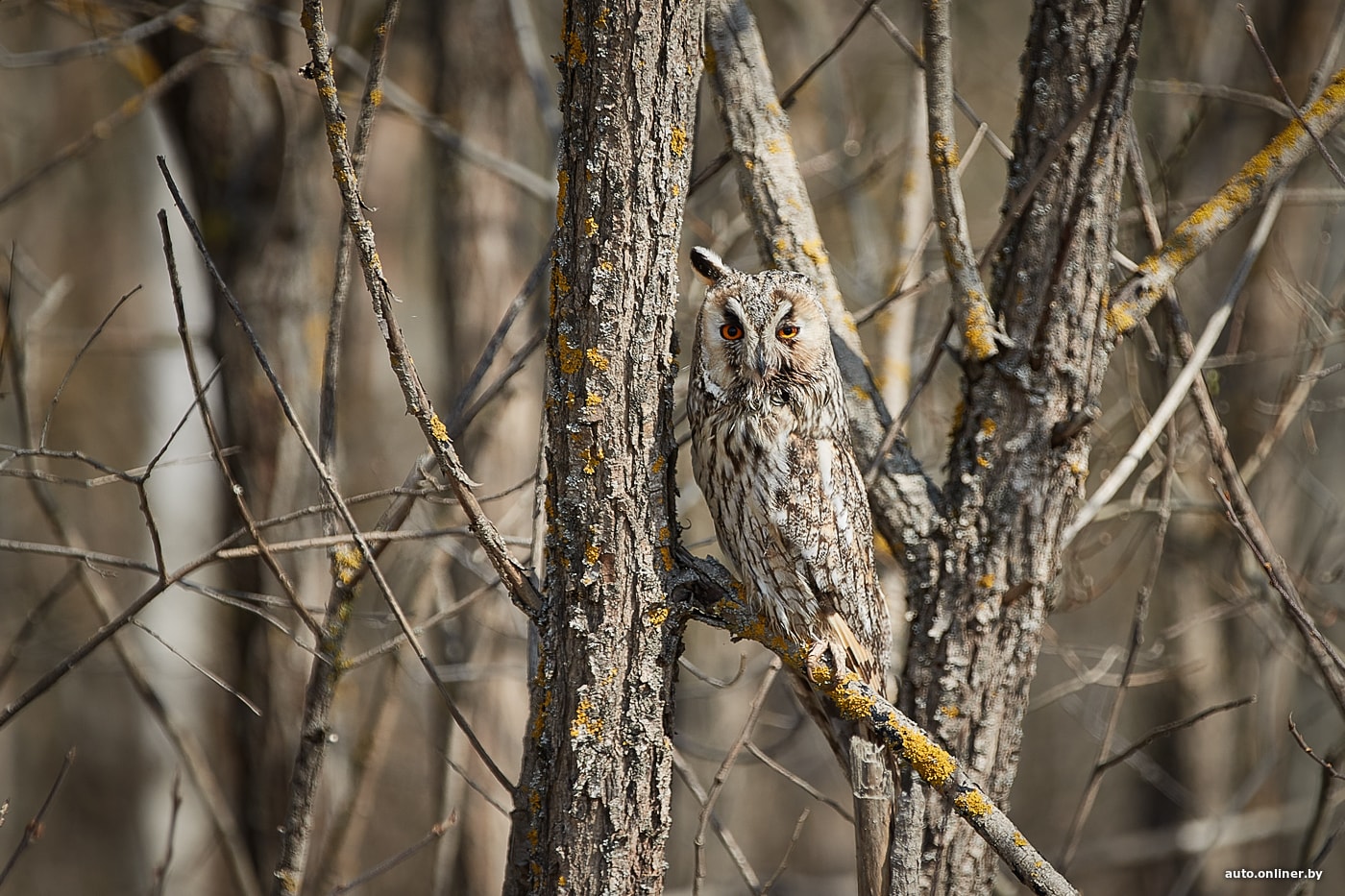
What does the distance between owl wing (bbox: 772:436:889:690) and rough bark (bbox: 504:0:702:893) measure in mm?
657

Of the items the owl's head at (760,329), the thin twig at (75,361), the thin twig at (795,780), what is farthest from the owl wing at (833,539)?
the thin twig at (75,361)

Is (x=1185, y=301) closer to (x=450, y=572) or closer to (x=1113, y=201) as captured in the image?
(x=1113, y=201)

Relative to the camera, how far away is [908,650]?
220 centimetres

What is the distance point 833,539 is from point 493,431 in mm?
2793

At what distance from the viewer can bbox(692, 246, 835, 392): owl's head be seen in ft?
7.43

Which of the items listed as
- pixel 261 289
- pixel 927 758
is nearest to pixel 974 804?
pixel 927 758

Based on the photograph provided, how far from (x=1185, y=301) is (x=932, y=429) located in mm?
1835

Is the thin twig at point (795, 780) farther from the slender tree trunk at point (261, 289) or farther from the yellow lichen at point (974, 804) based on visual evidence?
the slender tree trunk at point (261, 289)

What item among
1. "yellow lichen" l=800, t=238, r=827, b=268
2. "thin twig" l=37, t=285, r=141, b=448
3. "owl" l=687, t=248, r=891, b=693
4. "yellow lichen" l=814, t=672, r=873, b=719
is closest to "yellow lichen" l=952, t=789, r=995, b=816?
"yellow lichen" l=814, t=672, r=873, b=719

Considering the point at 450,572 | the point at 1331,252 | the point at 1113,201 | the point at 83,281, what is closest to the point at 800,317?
the point at 1113,201

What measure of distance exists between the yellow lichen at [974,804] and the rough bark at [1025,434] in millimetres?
494

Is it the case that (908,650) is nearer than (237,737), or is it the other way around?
(908,650)

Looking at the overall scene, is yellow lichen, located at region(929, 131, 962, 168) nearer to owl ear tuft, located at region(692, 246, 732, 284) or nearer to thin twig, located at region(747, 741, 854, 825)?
owl ear tuft, located at region(692, 246, 732, 284)

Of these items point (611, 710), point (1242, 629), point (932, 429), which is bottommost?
point (611, 710)
